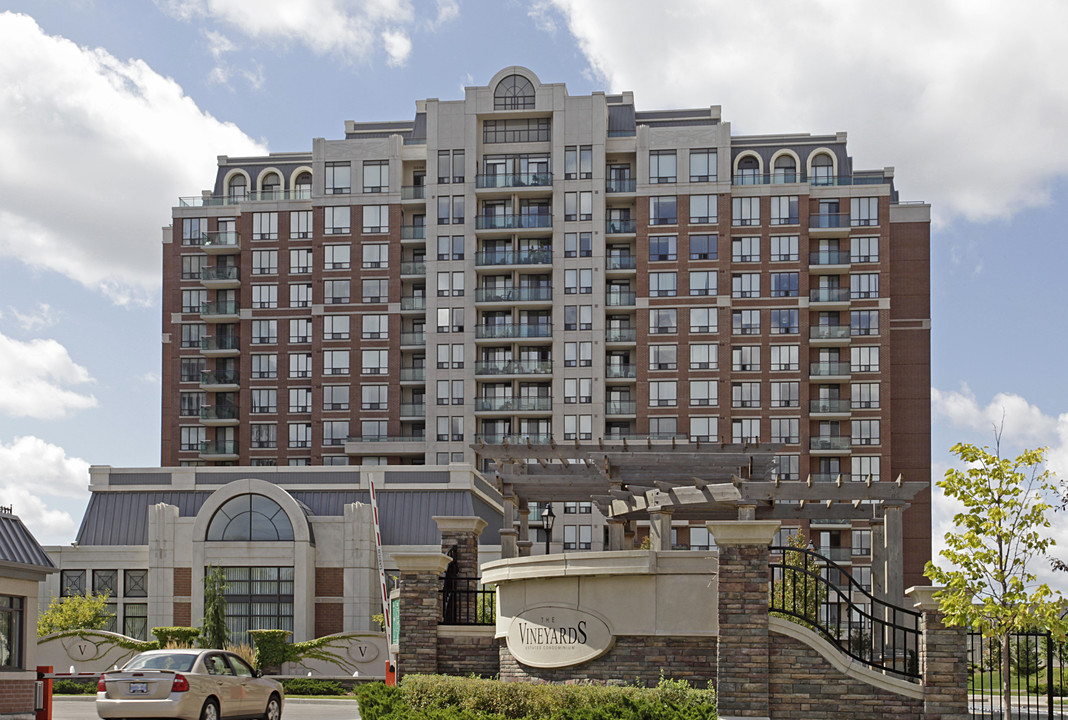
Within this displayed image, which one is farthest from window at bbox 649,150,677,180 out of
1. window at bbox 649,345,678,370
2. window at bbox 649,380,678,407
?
window at bbox 649,380,678,407

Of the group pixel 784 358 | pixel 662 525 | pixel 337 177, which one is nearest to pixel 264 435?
pixel 337 177

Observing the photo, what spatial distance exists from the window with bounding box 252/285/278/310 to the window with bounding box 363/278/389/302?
252 inches

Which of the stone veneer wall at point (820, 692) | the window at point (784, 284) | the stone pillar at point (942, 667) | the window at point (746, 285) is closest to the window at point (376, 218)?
the window at point (746, 285)

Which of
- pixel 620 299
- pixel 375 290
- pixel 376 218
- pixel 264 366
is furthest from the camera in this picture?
pixel 264 366

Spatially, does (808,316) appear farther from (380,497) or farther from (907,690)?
(907,690)

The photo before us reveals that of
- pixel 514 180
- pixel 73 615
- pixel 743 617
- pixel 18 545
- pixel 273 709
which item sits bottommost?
pixel 73 615

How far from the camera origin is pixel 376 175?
86688 mm

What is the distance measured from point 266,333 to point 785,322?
113 ft

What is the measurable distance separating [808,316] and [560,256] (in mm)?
16497

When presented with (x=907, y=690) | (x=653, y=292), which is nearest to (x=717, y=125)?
(x=653, y=292)

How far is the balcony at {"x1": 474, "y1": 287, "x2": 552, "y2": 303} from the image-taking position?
8419 centimetres

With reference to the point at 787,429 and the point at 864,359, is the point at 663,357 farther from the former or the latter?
the point at 864,359

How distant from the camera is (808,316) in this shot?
83250mm

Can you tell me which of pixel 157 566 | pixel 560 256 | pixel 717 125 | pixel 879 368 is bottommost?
pixel 157 566
